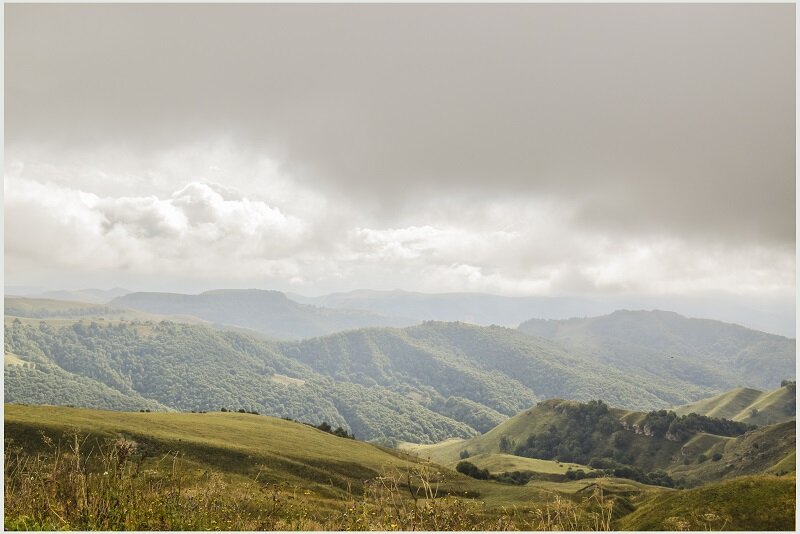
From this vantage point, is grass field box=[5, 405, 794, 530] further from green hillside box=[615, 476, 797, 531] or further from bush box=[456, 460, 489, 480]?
bush box=[456, 460, 489, 480]

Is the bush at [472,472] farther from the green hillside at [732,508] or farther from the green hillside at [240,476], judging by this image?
the green hillside at [732,508]

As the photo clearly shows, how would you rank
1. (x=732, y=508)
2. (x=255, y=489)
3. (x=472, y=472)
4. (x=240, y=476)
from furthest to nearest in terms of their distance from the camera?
(x=472, y=472)
(x=240, y=476)
(x=255, y=489)
(x=732, y=508)

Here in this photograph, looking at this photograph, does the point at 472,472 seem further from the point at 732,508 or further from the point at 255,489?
the point at 255,489

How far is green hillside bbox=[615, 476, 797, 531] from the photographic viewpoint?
31531 mm

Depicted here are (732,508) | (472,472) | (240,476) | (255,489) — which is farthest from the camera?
(472,472)

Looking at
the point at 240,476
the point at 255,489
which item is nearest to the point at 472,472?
the point at 240,476

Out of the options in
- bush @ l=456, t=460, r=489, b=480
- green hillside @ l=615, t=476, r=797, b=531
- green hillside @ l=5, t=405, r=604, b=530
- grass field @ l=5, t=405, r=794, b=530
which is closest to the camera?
grass field @ l=5, t=405, r=794, b=530

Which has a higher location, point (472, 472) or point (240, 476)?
point (240, 476)

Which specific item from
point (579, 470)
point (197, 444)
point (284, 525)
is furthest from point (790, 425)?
point (284, 525)

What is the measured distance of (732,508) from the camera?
3428 centimetres

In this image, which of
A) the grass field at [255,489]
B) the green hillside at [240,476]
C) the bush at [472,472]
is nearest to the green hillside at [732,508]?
the grass field at [255,489]

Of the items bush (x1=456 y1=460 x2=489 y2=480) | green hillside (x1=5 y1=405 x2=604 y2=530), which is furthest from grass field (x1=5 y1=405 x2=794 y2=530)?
bush (x1=456 y1=460 x2=489 y2=480)

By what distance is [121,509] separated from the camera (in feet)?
36.3

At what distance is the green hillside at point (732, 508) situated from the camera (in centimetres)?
3153
